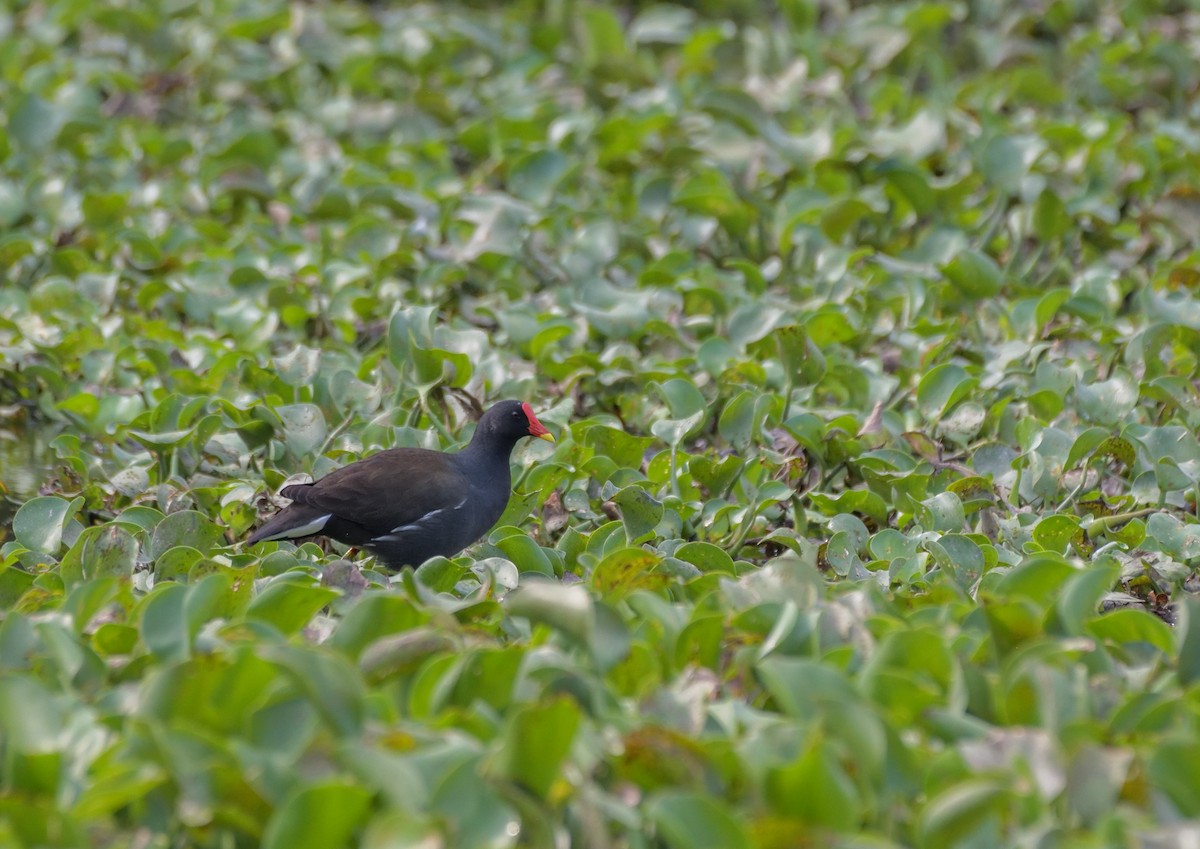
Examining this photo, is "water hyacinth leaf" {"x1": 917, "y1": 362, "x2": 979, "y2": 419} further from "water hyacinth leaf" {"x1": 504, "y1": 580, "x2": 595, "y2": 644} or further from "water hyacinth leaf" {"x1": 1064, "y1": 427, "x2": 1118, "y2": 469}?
"water hyacinth leaf" {"x1": 504, "y1": 580, "x2": 595, "y2": 644}

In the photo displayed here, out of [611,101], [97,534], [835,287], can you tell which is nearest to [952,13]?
[611,101]

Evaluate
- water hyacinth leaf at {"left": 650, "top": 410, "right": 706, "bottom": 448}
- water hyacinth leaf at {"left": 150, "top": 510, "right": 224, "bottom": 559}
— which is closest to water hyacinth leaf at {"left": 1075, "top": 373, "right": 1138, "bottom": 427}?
water hyacinth leaf at {"left": 650, "top": 410, "right": 706, "bottom": 448}

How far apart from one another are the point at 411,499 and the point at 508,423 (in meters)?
0.45

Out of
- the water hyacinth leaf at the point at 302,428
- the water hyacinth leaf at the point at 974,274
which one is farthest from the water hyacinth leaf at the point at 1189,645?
the water hyacinth leaf at the point at 974,274

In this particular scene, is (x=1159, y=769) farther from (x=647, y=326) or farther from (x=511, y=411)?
(x=647, y=326)

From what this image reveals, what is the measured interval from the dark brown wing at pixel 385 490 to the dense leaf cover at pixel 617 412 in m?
0.15

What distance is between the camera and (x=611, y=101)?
8.85 metres

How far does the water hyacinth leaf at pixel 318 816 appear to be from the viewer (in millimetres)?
2598

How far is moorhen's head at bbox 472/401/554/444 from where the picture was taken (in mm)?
5105

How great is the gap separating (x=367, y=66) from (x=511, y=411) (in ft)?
14.4

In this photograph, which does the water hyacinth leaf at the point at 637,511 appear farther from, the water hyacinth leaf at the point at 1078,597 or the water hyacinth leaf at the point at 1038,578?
the water hyacinth leaf at the point at 1078,597

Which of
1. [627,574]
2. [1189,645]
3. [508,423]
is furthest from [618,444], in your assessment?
[1189,645]

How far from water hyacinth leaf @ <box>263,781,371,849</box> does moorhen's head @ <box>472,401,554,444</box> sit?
2494 millimetres

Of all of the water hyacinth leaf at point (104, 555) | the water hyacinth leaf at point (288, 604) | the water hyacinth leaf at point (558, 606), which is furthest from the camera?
the water hyacinth leaf at point (104, 555)
